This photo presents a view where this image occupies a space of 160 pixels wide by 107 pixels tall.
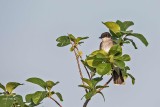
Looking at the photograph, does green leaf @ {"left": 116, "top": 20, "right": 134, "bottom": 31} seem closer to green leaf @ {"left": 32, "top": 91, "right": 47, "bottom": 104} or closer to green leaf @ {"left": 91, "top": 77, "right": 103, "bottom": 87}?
green leaf @ {"left": 91, "top": 77, "right": 103, "bottom": 87}

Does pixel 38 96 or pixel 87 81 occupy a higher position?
pixel 87 81

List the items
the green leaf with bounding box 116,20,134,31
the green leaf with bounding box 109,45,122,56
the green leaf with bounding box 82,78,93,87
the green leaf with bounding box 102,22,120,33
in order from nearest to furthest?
the green leaf with bounding box 82,78,93,87 → the green leaf with bounding box 109,45,122,56 → the green leaf with bounding box 102,22,120,33 → the green leaf with bounding box 116,20,134,31

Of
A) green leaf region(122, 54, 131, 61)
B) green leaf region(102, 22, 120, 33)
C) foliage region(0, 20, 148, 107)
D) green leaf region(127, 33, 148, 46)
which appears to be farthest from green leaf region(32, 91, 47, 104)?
green leaf region(127, 33, 148, 46)

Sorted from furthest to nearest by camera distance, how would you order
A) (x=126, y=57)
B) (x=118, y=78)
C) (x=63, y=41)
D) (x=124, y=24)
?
1. (x=63, y=41)
2. (x=124, y=24)
3. (x=118, y=78)
4. (x=126, y=57)

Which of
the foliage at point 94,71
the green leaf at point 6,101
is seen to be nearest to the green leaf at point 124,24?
the foliage at point 94,71

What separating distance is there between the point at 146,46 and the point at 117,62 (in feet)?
2.20

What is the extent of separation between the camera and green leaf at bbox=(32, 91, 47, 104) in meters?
5.33

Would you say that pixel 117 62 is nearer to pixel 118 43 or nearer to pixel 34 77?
pixel 118 43

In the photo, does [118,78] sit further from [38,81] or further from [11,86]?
[11,86]

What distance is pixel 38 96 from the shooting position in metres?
5.40

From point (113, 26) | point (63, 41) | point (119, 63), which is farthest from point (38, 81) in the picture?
point (113, 26)

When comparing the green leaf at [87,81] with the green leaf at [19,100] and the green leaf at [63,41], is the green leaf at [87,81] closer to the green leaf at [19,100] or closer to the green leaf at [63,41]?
the green leaf at [19,100]

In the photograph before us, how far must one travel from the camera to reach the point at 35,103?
17.6 feet

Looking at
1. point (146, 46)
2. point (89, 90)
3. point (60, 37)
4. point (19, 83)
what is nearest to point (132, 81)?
point (146, 46)
